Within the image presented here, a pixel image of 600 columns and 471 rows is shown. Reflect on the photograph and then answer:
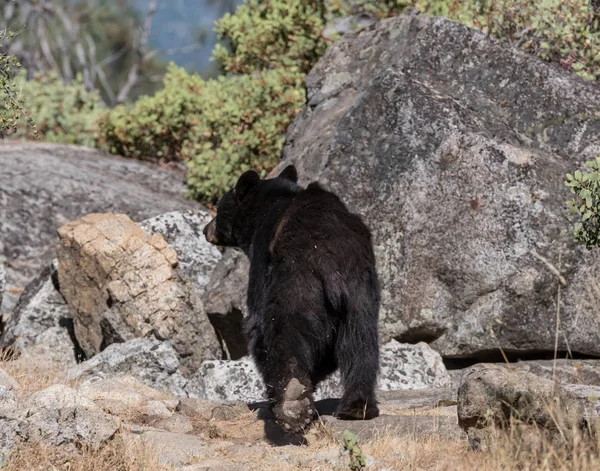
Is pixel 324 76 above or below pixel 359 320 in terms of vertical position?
above

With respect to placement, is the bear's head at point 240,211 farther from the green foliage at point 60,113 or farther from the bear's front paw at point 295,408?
the green foliage at point 60,113

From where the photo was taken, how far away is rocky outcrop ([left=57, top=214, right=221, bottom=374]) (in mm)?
9164

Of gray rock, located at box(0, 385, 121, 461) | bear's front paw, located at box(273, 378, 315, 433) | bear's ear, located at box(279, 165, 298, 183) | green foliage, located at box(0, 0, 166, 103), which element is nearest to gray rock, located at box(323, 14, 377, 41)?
bear's ear, located at box(279, 165, 298, 183)

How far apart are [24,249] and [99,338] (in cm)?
341

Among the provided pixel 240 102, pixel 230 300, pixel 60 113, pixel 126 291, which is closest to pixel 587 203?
pixel 230 300

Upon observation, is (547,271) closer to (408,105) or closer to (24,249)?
(408,105)

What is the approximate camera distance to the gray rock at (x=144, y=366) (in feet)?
26.5

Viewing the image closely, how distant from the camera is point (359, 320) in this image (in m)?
6.20

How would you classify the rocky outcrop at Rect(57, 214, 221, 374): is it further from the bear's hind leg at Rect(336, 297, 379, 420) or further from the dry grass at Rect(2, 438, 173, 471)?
the dry grass at Rect(2, 438, 173, 471)

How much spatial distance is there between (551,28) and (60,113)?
379 inches

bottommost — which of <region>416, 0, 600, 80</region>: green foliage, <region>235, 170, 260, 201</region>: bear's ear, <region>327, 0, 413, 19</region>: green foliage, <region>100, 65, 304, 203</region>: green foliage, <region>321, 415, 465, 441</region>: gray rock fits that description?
<region>321, 415, 465, 441</region>: gray rock

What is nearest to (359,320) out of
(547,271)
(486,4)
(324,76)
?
(547,271)

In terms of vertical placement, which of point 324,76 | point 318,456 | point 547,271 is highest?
point 324,76

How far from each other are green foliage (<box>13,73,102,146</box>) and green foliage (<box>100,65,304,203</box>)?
3.09 feet
